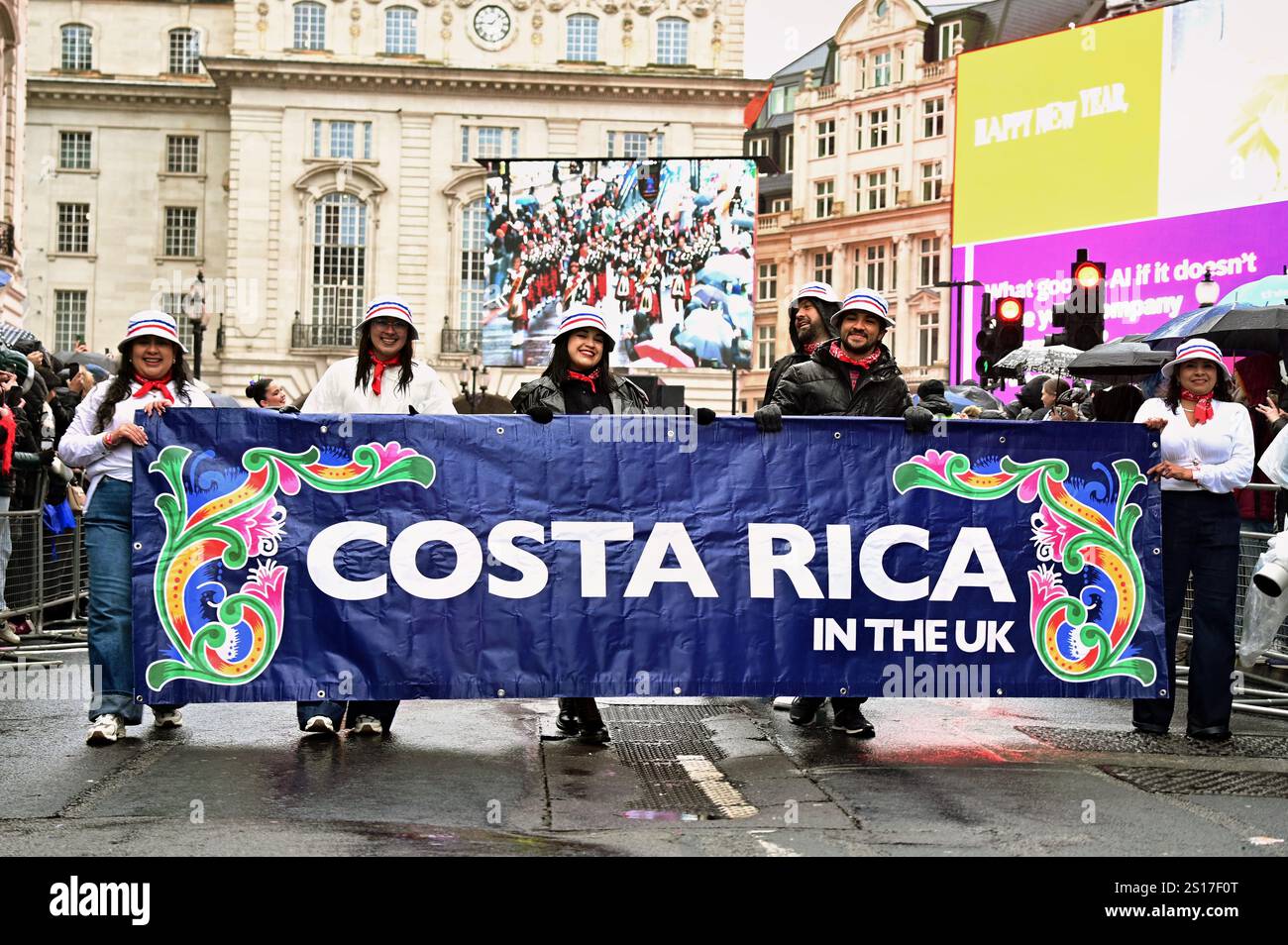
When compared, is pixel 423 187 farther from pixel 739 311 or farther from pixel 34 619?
pixel 34 619

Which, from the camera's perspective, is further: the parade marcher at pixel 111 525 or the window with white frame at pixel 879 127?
the window with white frame at pixel 879 127

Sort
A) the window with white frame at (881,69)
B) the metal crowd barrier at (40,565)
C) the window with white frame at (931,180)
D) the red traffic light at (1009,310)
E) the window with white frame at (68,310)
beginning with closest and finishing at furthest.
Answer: the metal crowd barrier at (40,565)
the red traffic light at (1009,310)
the window with white frame at (68,310)
the window with white frame at (931,180)
the window with white frame at (881,69)

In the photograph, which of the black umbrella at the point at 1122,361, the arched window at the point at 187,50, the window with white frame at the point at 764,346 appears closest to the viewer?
the black umbrella at the point at 1122,361

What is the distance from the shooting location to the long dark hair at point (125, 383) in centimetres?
876

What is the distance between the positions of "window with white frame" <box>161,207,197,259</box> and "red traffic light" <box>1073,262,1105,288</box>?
200ft

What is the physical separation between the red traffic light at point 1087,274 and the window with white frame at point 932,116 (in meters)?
58.1

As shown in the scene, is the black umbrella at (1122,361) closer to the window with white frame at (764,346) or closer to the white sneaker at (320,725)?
the white sneaker at (320,725)

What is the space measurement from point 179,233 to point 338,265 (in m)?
9.64

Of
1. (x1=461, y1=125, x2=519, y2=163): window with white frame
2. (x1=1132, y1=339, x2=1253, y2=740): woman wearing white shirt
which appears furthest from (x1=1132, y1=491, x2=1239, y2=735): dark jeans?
(x1=461, y1=125, x2=519, y2=163): window with white frame

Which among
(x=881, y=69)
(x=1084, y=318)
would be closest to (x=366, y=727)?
(x=1084, y=318)

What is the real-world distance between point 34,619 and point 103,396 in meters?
5.55

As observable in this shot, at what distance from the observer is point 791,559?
27.9 feet

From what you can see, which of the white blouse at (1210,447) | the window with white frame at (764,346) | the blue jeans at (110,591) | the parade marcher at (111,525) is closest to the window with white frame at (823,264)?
the window with white frame at (764,346)
